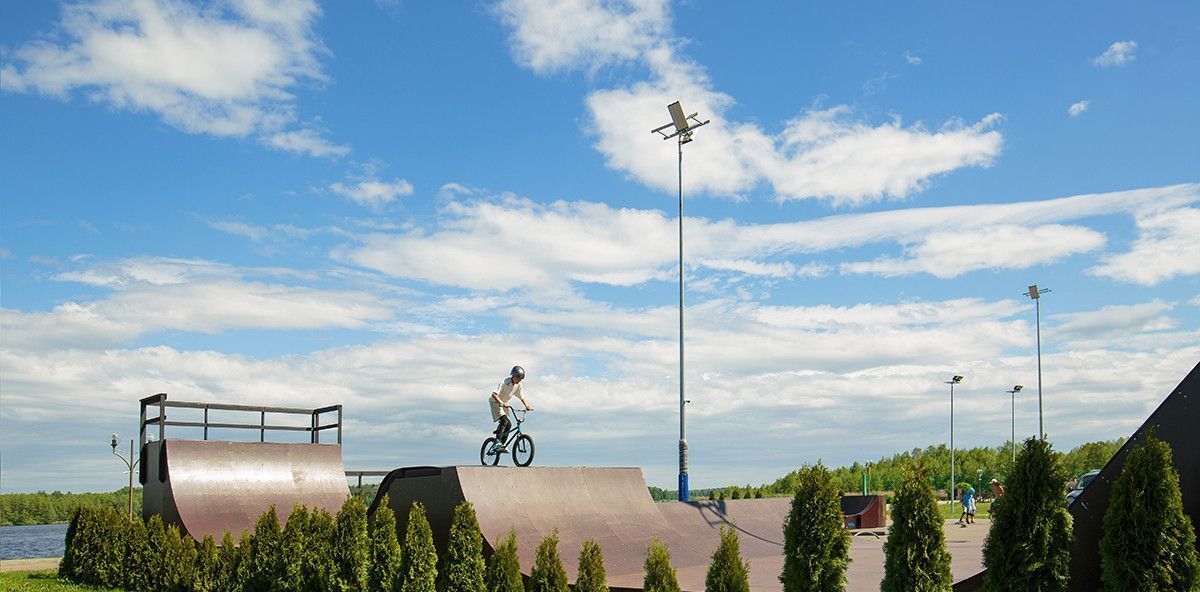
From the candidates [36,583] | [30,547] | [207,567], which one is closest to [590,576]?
[207,567]

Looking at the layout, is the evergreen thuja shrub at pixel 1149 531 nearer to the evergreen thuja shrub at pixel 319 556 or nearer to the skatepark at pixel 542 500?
the skatepark at pixel 542 500

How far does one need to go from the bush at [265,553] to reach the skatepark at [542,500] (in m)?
1.34

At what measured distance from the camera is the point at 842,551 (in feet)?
26.5

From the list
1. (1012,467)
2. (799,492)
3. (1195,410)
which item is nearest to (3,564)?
(799,492)

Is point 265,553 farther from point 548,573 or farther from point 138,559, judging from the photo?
point 548,573

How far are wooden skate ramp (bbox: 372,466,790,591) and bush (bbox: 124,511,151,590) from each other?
14.5 feet

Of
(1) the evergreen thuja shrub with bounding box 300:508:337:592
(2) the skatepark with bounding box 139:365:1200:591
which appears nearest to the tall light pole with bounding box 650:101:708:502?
(2) the skatepark with bounding box 139:365:1200:591

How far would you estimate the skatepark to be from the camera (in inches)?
283

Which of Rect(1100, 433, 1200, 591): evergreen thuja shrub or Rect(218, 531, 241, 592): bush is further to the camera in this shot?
Rect(218, 531, 241, 592): bush

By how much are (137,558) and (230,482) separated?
67.8 inches

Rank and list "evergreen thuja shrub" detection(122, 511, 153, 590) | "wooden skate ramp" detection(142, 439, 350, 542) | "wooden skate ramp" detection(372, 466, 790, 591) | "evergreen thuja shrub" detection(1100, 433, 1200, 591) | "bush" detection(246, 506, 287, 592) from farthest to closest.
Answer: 1. "wooden skate ramp" detection(142, 439, 350, 542)
2. "evergreen thuja shrub" detection(122, 511, 153, 590)
3. "bush" detection(246, 506, 287, 592)
4. "wooden skate ramp" detection(372, 466, 790, 591)
5. "evergreen thuja shrub" detection(1100, 433, 1200, 591)

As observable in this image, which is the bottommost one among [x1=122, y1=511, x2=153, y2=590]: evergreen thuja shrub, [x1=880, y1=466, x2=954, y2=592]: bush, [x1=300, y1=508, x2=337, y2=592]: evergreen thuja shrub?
[x1=122, y1=511, x2=153, y2=590]: evergreen thuja shrub

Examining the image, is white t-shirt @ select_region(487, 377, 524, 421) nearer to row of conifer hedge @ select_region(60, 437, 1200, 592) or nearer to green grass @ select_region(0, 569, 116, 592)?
row of conifer hedge @ select_region(60, 437, 1200, 592)

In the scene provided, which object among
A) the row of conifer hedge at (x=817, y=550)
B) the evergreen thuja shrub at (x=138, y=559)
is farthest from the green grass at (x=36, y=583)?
the row of conifer hedge at (x=817, y=550)
